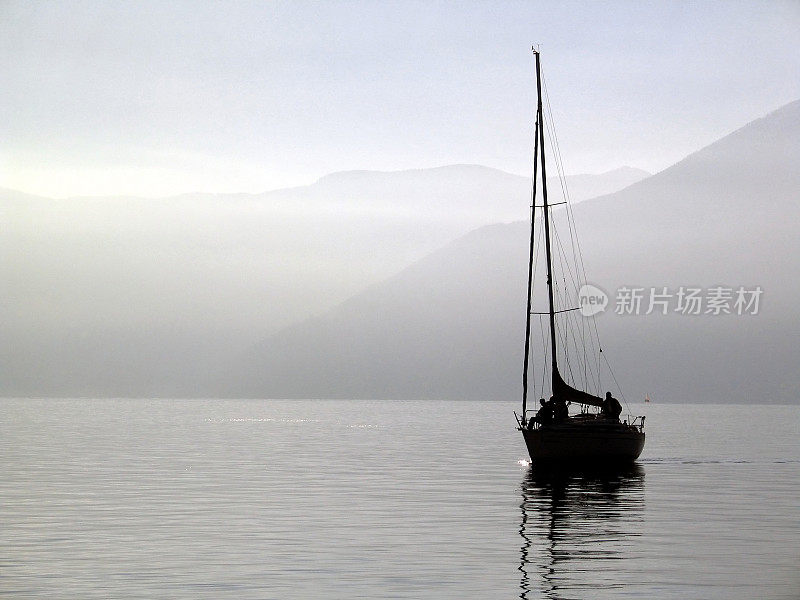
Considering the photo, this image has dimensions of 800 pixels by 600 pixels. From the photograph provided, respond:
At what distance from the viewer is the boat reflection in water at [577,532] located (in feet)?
90.1

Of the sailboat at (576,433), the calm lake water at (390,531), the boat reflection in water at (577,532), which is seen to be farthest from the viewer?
the sailboat at (576,433)

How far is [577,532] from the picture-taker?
123ft

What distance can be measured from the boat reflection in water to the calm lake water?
79 mm

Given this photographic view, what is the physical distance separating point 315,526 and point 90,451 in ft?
176

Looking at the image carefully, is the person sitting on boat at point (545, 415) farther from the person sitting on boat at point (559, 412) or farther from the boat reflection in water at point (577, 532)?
the boat reflection in water at point (577, 532)

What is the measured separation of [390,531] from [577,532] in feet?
18.2

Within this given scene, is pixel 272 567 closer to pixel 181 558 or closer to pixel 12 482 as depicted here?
pixel 181 558

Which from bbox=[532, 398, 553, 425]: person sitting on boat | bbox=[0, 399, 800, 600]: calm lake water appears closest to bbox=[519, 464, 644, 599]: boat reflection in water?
bbox=[0, 399, 800, 600]: calm lake water

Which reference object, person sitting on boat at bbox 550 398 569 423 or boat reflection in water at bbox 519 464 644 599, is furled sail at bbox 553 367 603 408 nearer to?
person sitting on boat at bbox 550 398 569 423

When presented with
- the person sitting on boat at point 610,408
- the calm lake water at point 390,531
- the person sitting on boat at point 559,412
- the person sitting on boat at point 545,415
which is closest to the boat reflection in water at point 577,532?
the calm lake water at point 390,531

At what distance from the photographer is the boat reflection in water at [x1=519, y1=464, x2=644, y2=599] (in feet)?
90.1

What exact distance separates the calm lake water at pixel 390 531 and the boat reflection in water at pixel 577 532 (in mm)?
79

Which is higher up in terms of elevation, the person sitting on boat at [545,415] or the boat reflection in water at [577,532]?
the person sitting on boat at [545,415]

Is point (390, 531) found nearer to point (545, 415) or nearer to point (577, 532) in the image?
point (577, 532)
